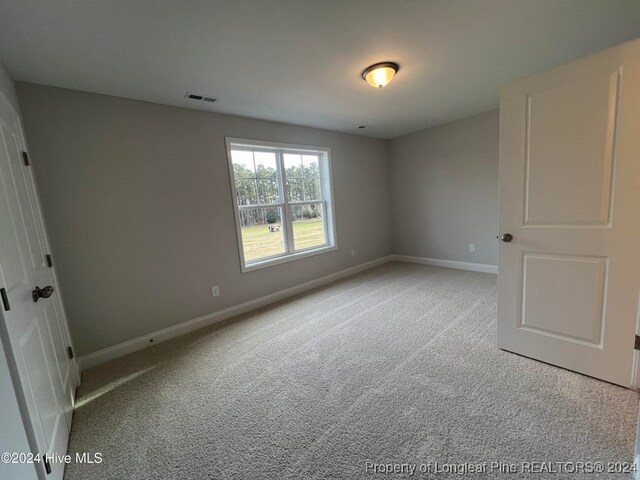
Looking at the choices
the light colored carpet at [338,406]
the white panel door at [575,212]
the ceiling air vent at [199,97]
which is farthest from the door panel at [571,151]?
the ceiling air vent at [199,97]

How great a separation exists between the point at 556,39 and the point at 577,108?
720mm

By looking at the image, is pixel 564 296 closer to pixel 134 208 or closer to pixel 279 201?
pixel 279 201

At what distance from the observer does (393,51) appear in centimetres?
204

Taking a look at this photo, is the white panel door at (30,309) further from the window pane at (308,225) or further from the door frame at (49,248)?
the window pane at (308,225)

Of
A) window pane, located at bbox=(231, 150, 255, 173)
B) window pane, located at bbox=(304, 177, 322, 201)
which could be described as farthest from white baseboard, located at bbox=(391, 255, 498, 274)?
window pane, located at bbox=(231, 150, 255, 173)

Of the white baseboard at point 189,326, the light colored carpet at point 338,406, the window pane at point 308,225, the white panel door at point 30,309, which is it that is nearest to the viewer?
the white panel door at point 30,309

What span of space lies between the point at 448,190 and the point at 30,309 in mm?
4972

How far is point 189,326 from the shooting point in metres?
2.90

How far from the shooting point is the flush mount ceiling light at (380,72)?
2203mm

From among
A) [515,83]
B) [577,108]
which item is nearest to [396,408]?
[577,108]

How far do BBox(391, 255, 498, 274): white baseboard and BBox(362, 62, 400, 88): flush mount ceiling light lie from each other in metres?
3.36

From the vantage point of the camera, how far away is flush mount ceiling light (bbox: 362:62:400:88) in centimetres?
220

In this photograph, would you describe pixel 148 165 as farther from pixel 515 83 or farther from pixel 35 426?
pixel 515 83

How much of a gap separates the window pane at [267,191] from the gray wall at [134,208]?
52 cm
